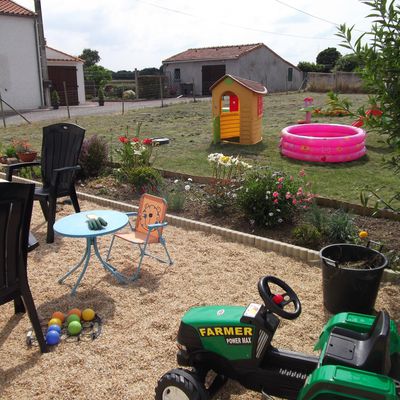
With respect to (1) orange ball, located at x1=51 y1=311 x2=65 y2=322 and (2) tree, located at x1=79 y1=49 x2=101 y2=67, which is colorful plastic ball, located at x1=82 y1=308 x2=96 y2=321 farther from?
(2) tree, located at x1=79 y1=49 x2=101 y2=67

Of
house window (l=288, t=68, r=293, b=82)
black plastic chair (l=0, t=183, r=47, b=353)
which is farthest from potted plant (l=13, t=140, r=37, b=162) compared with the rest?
house window (l=288, t=68, r=293, b=82)

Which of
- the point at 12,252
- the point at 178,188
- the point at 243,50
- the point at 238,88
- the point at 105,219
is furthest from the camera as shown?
the point at 243,50

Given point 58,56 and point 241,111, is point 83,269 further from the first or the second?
point 58,56

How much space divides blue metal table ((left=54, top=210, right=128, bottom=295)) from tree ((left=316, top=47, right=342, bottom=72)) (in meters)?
42.9

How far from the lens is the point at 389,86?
9.80ft

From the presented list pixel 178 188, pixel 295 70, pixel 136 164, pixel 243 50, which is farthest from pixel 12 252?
pixel 295 70

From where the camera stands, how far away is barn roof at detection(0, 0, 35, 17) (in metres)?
23.8

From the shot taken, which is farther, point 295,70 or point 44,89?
point 295,70

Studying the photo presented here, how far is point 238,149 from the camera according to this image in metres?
10.0

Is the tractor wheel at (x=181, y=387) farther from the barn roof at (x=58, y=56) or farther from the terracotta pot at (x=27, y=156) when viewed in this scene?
the barn roof at (x=58, y=56)

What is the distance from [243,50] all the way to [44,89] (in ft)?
57.6

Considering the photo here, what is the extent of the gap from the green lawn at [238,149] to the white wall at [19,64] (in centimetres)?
919

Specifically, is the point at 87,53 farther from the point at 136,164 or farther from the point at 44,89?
the point at 136,164

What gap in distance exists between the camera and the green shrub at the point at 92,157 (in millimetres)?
7449
